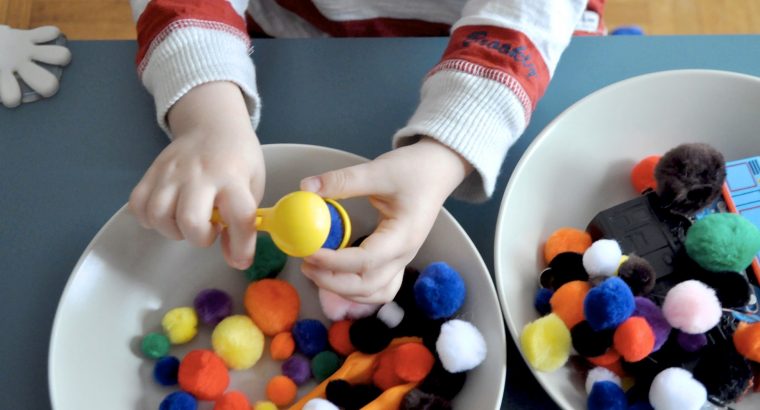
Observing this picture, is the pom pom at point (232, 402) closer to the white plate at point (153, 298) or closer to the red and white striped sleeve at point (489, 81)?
the white plate at point (153, 298)

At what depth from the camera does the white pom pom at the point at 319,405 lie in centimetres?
45

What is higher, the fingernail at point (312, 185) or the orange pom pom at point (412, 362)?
the fingernail at point (312, 185)

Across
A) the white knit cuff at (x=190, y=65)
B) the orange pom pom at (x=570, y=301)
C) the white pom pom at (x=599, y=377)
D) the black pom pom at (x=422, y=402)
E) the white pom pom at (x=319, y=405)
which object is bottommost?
the white pom pom at (x=319, y=405)

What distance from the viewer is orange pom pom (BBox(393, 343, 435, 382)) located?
0.47m

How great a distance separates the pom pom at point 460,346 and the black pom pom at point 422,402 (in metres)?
0.02

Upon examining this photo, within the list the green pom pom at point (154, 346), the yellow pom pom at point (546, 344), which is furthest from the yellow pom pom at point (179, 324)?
the yellow pom pom at point (546, 344)

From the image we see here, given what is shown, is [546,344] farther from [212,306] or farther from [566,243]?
[212,306]

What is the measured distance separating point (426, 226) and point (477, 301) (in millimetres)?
63

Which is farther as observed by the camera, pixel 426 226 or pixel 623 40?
pixel 623 40

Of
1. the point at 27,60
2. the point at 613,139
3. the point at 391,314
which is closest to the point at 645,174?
the point at 613,139

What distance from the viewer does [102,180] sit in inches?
22.5

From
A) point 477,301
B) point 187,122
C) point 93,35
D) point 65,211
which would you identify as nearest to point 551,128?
point 477,301

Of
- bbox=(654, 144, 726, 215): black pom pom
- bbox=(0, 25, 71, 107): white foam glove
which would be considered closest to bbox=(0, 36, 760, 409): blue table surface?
bbox=(0, 25, 71, 107): white foam glove

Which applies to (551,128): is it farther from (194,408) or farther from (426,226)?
(194,408)
